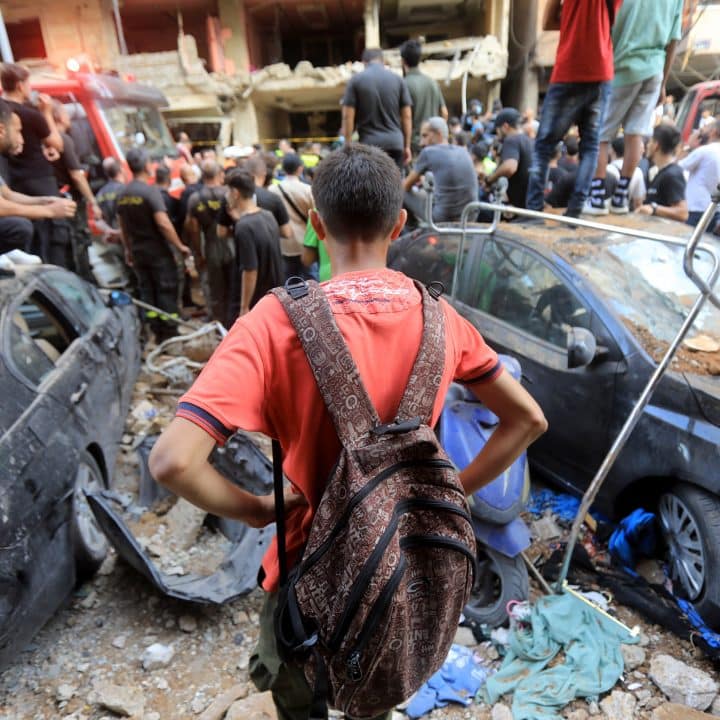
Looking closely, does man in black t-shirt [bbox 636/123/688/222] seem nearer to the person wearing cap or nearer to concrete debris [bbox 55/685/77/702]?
the person wearing cap

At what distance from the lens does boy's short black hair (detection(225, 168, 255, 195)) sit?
4.33m

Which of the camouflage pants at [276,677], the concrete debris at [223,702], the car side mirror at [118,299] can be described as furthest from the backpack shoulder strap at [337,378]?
the car side mirror at [118,299]

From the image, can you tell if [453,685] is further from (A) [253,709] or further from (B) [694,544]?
(B) [694,544]

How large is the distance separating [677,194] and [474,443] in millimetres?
3997

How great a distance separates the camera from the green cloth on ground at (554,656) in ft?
7.69

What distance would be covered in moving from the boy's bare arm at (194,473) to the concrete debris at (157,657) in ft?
5.93

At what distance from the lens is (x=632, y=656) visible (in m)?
2.55

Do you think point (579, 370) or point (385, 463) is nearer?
point (385, 463)

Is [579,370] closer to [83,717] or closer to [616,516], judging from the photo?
[616,516]

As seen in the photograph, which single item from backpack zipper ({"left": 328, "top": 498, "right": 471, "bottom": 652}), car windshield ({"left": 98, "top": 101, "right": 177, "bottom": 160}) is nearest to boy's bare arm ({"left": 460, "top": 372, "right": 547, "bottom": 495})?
backpack zipper ({"left": 328, "top": 498, "right": 471, "bottom": 652})

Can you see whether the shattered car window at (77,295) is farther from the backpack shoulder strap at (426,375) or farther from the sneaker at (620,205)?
the sneaker at (620,205)

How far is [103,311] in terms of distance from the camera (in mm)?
4375

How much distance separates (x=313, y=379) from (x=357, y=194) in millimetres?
440

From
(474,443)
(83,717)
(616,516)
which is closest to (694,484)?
(616,516)
